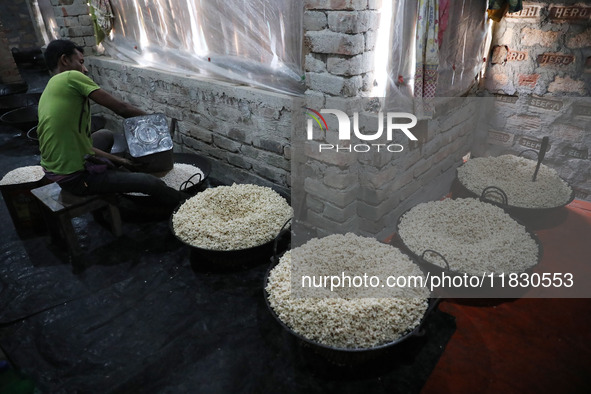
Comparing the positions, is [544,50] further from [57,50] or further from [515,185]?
[57,50]

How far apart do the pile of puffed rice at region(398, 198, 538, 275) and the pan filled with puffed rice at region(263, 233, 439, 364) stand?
351 millimetres

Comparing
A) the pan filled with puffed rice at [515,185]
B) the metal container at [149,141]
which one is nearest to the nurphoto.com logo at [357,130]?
the pan filled with puffed rice at [515,185]

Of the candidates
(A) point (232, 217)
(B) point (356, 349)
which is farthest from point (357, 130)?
(B) point (356, 349)

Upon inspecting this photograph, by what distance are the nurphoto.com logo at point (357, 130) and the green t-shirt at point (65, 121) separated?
6.40 ft

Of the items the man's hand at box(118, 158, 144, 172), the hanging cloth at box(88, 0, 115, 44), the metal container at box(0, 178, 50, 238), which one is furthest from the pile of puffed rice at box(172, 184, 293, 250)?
the hanging cloth at box(88, 0, 115, 44)

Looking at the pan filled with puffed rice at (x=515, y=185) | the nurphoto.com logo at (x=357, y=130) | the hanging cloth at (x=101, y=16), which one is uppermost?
the hanging cloth at (x=101, y=16)

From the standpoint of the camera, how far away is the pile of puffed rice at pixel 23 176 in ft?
12.6

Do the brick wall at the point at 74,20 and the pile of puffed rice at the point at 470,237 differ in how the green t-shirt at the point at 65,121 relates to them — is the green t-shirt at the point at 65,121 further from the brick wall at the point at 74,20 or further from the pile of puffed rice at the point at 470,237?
the brick wall at the point at 74,20

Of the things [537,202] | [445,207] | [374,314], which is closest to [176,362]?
[374,314]

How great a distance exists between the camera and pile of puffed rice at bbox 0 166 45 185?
151 inches

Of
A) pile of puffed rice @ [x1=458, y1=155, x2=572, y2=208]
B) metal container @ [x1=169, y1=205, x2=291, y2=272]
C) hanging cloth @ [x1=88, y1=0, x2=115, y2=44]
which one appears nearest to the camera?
metal container @ [x1=169, y1=205, x2=291, y2=272]

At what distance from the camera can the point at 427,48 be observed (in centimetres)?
284

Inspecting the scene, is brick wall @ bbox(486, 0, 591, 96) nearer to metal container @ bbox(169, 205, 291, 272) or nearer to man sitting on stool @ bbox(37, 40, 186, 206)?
metal container @ bbox(169, 205, 291, 272)

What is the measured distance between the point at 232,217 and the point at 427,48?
2.06 meters
